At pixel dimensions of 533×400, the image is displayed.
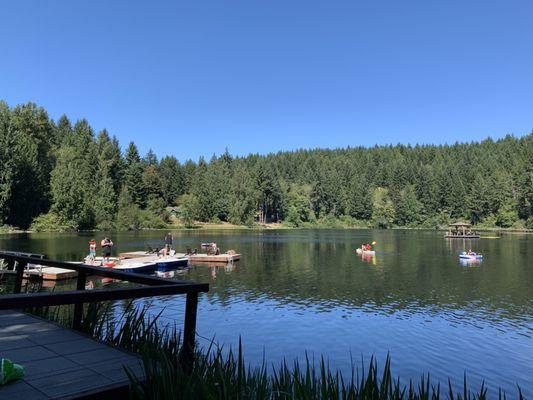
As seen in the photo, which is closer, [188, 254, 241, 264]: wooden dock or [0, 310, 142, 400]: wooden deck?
[0, 310, 142, 400]: wooden deck

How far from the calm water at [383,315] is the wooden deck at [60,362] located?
2061 mm

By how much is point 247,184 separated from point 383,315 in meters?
102

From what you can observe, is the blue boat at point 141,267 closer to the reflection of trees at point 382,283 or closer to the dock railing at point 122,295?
the reflection of trees at point 382,283

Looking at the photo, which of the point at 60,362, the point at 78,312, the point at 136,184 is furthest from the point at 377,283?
the point at 136,184

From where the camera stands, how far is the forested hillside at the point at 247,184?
7844cm

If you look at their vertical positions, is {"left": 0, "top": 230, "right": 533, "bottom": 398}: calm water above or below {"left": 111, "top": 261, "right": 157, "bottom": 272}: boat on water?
below

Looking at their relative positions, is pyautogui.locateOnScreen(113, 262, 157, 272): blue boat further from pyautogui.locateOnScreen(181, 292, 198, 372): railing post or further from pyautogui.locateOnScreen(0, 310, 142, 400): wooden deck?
pyautogui.locateOnScreen(181, 292, 198, 372): railing post

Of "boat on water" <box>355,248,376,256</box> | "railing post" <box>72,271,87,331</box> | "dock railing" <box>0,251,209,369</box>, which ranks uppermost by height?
"dock railing" <box>0,251,209,369</box>

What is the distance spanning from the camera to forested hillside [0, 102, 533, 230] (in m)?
78.4

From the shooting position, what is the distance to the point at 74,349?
585cm

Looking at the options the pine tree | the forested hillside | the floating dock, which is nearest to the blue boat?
the floating dock

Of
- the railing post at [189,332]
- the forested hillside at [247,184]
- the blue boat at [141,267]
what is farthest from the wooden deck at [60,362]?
the forested hillside at [247,184]

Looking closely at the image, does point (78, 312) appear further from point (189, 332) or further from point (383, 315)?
point (383, 315)

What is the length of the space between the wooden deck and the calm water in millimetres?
2061
